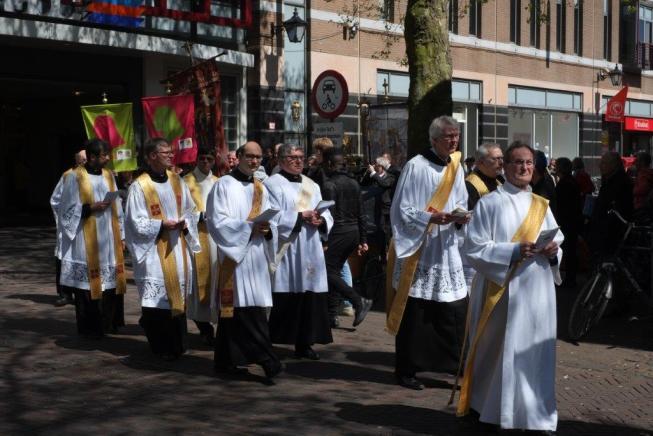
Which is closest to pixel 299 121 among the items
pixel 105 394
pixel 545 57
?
pixel 545 57

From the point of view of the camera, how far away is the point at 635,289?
10258mm

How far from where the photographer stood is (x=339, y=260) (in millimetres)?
10430

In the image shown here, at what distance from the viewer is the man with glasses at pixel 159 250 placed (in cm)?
870

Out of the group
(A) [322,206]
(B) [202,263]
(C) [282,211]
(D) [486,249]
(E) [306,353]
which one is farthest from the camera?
(B) [202,263]

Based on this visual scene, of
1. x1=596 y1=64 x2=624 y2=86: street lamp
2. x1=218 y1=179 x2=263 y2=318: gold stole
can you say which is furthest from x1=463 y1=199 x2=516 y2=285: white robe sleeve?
x1=596 y1=64 x2=624 y2=86: street lamp

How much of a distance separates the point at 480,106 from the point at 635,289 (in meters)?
18.7

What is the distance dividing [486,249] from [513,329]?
0.49 meters

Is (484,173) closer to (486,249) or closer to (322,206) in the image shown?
(322,206)

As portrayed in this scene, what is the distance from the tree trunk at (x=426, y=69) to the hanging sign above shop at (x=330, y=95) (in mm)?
1391

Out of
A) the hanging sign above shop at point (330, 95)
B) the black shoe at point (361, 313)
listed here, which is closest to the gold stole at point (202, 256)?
the black shoe at point (361, 313)

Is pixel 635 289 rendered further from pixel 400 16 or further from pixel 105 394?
pixel 400 16

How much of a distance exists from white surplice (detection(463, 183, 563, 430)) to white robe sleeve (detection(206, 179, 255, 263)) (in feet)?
7.09

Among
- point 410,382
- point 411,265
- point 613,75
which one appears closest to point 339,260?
point 411,265

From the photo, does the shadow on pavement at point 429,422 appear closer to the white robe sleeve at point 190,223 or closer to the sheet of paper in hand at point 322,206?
the sheet of paper in hand at point 322,206
